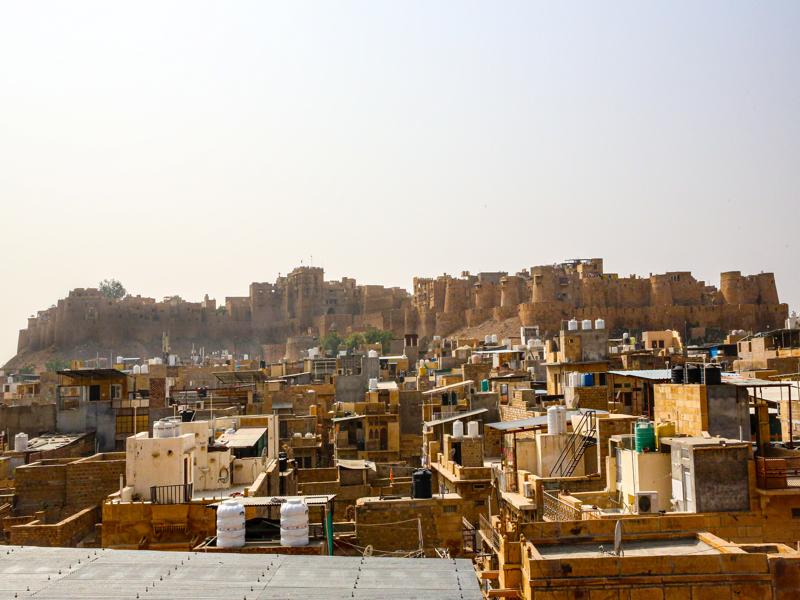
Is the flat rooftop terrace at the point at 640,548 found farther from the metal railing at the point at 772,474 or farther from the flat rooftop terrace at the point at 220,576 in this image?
the metal railing at the point at 772,474

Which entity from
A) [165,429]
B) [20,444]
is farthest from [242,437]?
[20,444]

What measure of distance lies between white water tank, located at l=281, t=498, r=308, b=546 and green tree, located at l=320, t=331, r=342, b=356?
173 ft

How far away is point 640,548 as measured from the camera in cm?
782

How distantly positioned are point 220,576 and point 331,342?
191 ft

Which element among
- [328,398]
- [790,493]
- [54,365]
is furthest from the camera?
[54,365]

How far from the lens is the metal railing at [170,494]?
11.7 meters

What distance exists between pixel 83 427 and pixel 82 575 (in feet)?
54.9

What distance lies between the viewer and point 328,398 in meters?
32.7

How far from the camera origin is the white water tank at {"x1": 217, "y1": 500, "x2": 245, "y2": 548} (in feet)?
27.1

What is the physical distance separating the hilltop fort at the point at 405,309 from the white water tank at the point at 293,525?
48.6 m

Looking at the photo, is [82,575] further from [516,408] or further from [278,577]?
[516,408]

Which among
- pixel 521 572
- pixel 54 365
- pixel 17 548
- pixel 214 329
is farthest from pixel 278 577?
pixel 214 329

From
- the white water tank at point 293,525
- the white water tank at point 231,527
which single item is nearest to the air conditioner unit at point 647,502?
the white water tank at point 293,525

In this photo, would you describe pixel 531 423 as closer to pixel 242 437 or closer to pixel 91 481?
pixel 242 437
